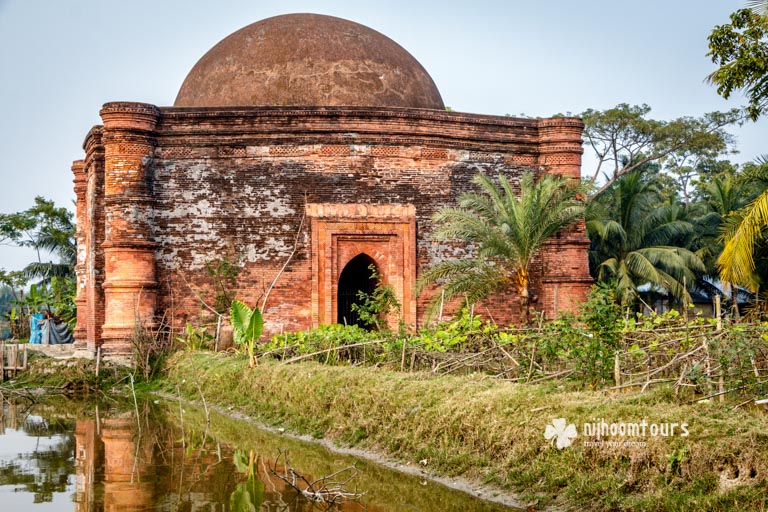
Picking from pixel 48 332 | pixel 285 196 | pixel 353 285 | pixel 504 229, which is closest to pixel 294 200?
pixel 285 196

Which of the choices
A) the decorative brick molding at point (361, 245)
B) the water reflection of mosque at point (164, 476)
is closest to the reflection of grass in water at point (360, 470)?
the water reflection of mosque at point (164, 476)

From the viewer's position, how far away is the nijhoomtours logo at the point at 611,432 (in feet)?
23.4

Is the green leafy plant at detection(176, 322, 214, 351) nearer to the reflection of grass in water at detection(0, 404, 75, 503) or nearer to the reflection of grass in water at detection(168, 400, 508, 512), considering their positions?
the reflection of grass in water at detection(0, 404, 75, 503)

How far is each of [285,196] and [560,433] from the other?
10.5 metres

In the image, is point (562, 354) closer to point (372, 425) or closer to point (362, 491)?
point (372, 425)

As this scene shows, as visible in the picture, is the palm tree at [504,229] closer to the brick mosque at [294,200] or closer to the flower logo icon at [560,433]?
the brick mosque at [294,200]

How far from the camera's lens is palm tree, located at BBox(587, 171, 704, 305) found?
22.7 metres

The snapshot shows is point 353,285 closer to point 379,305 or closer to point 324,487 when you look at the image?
point 379,305

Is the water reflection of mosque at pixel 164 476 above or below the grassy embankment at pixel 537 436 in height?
below

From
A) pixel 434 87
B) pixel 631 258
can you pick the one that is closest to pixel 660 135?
pixel 631 258

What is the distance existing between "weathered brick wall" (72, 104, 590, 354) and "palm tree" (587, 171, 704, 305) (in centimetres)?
547

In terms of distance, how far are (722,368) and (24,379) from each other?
43.7ft

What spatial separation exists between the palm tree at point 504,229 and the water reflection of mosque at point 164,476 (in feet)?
20.5

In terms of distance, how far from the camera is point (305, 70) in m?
18.9
